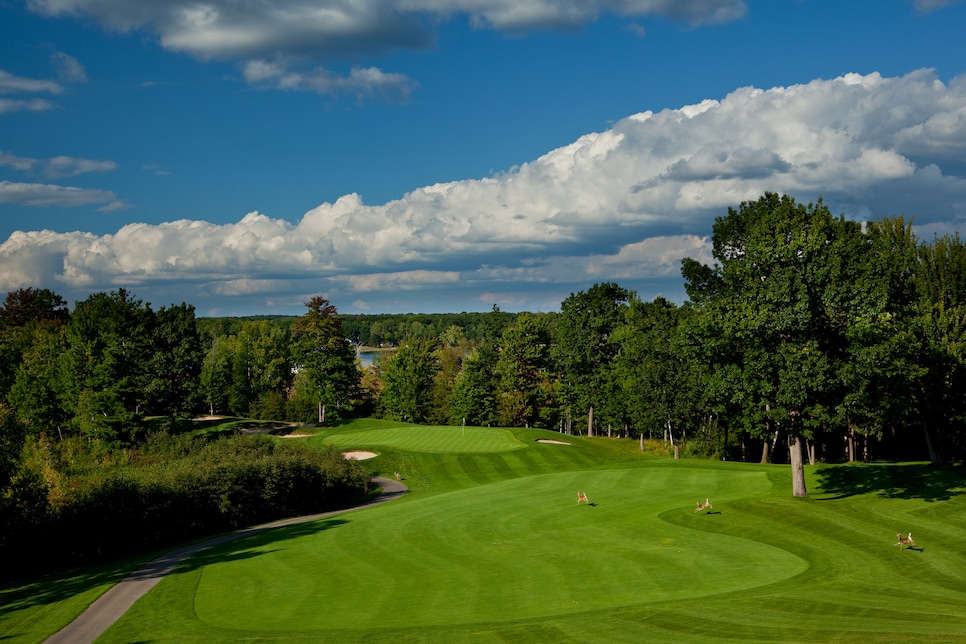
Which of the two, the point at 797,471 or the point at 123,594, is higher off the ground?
the point at 797,471

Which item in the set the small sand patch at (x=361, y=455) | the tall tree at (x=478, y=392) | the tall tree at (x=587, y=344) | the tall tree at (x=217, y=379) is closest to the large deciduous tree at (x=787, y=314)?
the small sand patch at (x=361, y=455)

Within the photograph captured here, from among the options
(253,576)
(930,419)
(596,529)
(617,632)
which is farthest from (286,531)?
(930,419)

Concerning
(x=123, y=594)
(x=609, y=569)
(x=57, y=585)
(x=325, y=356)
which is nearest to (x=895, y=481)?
(x=609, y=569)

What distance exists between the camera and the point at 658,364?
61.9 m

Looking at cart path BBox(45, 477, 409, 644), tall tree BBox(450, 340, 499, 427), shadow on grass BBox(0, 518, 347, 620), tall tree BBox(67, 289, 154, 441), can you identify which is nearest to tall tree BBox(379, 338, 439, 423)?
tall tree BBox(450, 340, 499, 427)

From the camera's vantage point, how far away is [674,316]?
68312mm

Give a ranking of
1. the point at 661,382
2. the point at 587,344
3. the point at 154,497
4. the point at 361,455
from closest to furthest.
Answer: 1. the point at 154,497
2. the point at 661,382
3. the point at 361,455
4. the point at 587,344

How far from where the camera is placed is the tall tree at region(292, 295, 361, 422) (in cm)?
8556

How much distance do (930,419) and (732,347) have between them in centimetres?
2320

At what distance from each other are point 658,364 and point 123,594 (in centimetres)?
4688

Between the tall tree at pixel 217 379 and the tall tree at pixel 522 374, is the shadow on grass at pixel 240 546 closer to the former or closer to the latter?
the tall tree at pixel 522 374

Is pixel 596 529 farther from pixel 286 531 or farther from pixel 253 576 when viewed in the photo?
pixel 286 531

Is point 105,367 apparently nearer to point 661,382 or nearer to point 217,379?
point 217,379

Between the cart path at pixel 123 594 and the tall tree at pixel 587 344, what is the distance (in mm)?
49692
